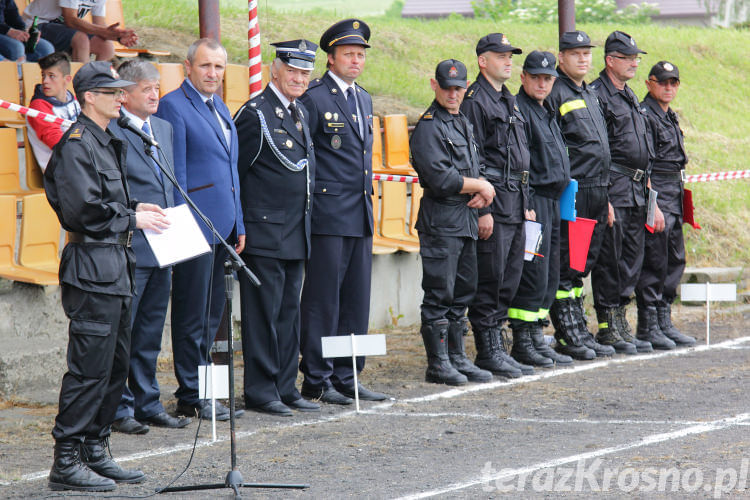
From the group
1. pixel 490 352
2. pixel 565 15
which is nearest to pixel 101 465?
pixel 490 352

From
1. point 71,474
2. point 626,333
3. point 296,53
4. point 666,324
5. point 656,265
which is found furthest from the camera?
point 666,324

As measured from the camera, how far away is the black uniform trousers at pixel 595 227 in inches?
364

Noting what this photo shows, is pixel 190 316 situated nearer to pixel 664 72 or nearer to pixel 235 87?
pixel 235 87

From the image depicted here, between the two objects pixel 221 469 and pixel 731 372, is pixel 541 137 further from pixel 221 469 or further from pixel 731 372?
pixel 221 469

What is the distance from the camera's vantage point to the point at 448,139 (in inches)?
315

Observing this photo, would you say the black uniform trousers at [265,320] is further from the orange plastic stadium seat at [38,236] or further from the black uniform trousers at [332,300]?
the orange plastic stadium seat at [38,236]

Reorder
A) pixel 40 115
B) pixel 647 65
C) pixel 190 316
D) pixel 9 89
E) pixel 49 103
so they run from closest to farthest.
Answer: pixel 190 316 < pixel 40 115 < pixel 49 103 < pixel 9 89 < pixel 647 65

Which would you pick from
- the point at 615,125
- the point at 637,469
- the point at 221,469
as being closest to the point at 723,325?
the point at 615,125

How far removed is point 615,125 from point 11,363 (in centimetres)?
504

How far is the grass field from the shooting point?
48.3 ft

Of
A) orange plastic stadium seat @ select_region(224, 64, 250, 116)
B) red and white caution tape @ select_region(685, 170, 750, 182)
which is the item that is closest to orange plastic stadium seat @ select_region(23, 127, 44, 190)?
orange plastic stadium seat @ select_region(224, 64, 250, 116)

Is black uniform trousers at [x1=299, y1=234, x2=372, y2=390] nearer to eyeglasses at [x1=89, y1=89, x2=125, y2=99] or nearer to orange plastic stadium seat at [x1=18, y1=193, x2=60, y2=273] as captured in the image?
orange plastic stadium seat at [x1=18, y1=193, x2=60, y2=273]

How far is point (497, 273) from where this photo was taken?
8484 mm

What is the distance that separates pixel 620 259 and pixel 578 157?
1.05 meters
